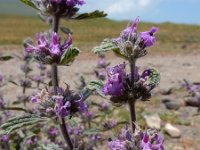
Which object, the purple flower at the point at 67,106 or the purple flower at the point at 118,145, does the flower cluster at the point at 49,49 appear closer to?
the purple flower at the point at 67,106

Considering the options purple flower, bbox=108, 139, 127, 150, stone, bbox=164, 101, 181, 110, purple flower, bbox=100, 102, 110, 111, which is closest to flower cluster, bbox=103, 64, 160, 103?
purple flower, bbox=108, 139, 127, 150

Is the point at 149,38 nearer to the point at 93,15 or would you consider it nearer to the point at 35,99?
the point at 93,15

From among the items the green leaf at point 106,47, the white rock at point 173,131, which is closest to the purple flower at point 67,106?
the green leaf at point 106,47

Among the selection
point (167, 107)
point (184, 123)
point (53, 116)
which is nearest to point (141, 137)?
point (53, 116)

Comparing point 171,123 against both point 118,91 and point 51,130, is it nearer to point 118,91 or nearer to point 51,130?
point 51,130

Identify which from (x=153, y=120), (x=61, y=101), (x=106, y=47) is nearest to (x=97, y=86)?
(x=61, y=101)

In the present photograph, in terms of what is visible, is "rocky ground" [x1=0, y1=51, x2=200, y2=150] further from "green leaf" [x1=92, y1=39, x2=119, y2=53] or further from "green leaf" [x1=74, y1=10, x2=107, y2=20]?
"green leaf" [x1=92, y1=39, x2=119, y2=53]
